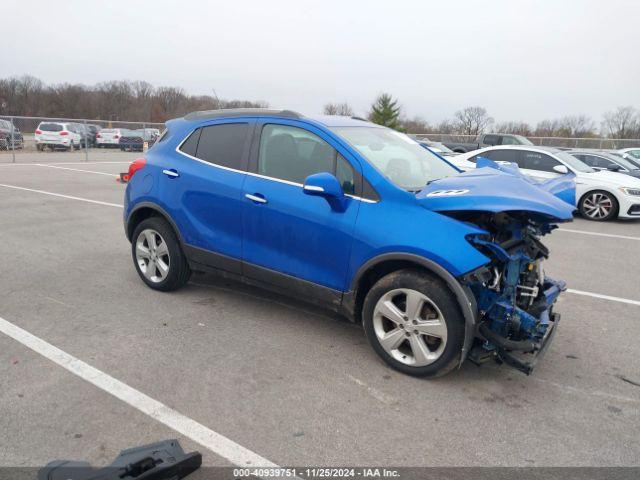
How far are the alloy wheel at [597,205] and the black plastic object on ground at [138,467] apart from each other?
35.7 ft

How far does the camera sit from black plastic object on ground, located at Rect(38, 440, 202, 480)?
7.64ft

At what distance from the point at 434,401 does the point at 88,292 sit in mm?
3542

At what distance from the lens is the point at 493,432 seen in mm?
2949

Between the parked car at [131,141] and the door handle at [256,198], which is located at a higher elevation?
the parked car at [131,141]

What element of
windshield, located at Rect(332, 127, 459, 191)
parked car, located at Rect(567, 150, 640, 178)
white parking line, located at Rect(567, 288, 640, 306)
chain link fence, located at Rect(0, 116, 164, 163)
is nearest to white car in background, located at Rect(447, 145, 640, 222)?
parked car, located at Rect(567, 150, 640, 178)

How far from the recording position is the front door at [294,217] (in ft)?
12.2

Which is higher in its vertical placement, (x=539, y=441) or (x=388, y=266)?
(x=388, y=266)

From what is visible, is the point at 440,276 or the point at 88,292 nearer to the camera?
the point at 440,276

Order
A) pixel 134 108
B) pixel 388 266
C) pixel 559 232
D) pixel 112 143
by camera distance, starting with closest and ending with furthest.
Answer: pixel 388 266 < pixel 559 232 < pixel 112 143 < pixel 134 108

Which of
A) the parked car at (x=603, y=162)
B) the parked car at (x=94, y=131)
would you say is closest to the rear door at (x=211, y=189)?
the parked car at (x=603, y=162)

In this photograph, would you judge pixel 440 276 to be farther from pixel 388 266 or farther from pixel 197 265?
pixel 197 265

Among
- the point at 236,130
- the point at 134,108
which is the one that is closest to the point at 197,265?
the point at 236,130

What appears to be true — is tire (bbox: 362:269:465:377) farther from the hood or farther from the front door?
the hood

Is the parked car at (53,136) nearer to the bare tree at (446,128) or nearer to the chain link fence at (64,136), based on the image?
the chain link fence at (64,136)
